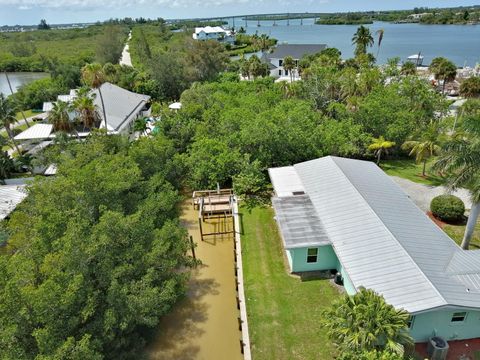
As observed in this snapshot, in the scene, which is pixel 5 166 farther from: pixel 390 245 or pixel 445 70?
A: pixel 445 70

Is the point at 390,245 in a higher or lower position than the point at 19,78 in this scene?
higher

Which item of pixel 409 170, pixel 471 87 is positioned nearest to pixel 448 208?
pixel 409 170

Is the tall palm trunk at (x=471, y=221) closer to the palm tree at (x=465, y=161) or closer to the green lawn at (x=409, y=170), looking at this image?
Result: the palm tree at (x=465, y=161)

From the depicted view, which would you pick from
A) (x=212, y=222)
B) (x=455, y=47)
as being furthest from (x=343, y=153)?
(x=455, y=47)

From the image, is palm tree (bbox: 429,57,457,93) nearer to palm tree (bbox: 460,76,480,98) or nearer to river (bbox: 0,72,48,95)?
palm tree (bbox: 460,76,480,98)

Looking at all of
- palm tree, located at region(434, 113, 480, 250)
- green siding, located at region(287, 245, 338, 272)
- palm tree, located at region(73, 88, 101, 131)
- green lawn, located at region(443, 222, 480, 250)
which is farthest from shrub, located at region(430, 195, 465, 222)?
palm tree, located at region(73, 88, 101, 131)

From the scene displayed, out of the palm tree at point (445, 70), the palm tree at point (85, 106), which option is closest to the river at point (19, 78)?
the palm tree at point (85, 106)

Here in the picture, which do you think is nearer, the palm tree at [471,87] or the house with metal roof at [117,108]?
the house with metal roof at [117,108]
